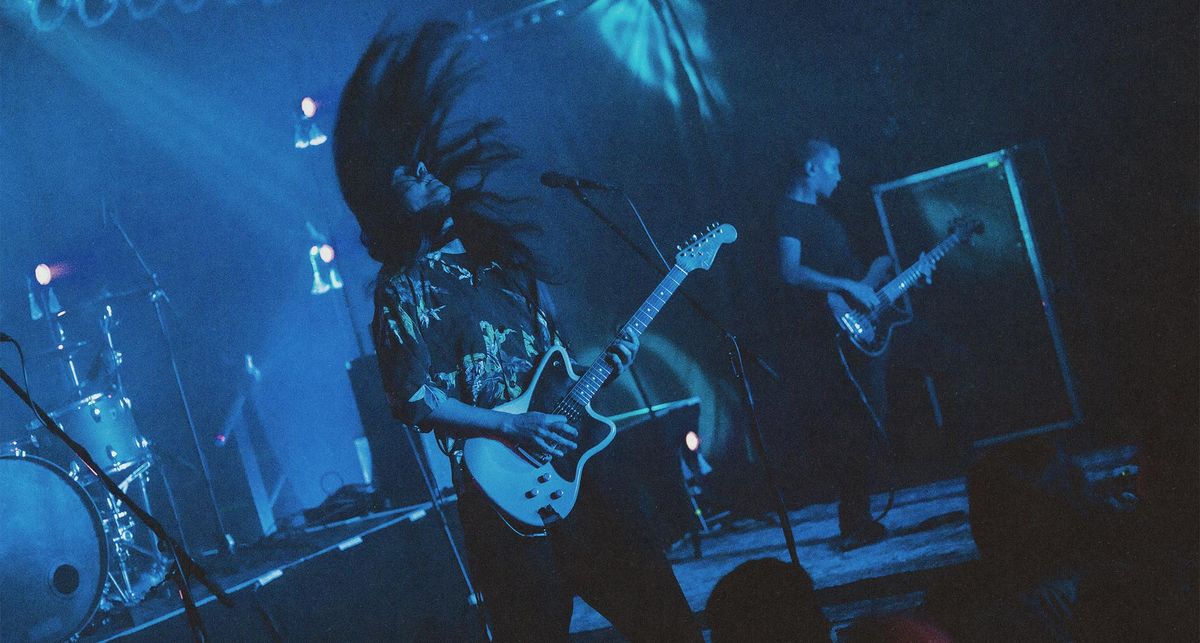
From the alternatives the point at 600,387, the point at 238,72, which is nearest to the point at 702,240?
the point at 600,387

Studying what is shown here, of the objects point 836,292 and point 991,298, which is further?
point 991,298

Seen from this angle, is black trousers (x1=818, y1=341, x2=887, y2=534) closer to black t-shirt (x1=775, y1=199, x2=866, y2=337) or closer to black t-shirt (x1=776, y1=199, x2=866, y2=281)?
black t-shirt (x1=775, y1=199, x2=866, y2=337)

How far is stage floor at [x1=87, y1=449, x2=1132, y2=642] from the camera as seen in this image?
4207 millimetres

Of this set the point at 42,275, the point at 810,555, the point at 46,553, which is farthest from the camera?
the point at 42,275

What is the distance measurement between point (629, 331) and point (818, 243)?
2.32 meters

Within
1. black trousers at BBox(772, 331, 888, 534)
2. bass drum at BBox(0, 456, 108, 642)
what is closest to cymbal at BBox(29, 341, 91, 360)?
bass drum at BBox(0, 456, 108, 642)

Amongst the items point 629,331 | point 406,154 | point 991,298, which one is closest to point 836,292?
point 991,298

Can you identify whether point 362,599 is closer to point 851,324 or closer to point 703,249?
point 703,249

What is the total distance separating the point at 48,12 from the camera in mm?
6695

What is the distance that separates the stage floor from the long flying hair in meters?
1.73

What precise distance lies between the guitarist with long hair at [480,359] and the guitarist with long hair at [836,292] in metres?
2.14

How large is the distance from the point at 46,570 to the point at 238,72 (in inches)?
167

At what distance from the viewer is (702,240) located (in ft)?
12.0

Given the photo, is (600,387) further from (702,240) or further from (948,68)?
(948,68)
